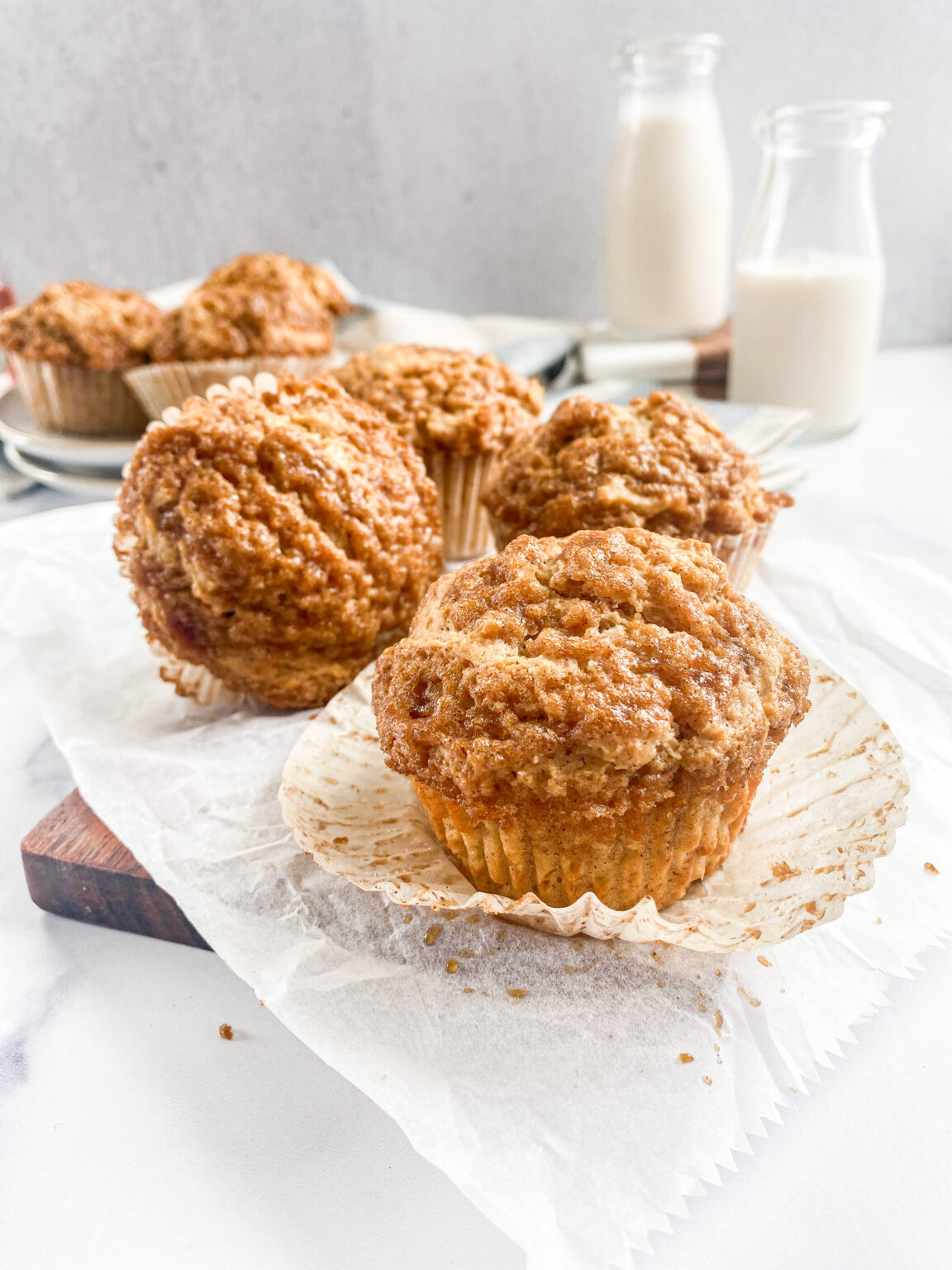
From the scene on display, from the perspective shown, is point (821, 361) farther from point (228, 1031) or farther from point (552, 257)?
point (228, 1031)

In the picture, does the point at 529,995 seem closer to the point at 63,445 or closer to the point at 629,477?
the point at 629,477

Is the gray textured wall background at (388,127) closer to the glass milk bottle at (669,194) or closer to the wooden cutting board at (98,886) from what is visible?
the glass milk bottle at (669,194)

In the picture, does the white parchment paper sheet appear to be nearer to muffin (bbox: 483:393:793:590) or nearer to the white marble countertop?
the white marble countertop

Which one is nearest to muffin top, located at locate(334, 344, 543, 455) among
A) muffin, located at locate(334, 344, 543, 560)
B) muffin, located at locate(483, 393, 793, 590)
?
muffin, located at locate(334, 344, 543, 560)

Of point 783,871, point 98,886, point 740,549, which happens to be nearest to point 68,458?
point 98,886

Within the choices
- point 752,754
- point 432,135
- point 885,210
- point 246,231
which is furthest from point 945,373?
point 752,754
